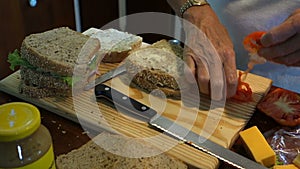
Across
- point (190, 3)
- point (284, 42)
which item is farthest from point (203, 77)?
point (190, 3)

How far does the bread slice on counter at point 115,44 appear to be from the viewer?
1.64m

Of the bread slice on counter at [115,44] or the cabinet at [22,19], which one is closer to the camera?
the bread slice on counter at [115,44]

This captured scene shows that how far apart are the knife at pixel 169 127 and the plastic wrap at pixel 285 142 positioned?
14 cm

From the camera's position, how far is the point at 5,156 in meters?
0.73

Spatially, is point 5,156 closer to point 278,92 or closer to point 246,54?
point 278,92

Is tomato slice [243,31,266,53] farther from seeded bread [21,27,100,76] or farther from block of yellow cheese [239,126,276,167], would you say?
seeded bread [21,27,100,76]

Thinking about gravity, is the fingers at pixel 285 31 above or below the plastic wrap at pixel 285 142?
above

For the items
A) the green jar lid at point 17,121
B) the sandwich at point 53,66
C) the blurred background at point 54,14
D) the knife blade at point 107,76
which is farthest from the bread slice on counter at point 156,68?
the blurred background at point 54,14

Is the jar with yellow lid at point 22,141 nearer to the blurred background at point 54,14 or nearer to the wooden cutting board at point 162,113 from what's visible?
the wooden cutting board at point 162,113

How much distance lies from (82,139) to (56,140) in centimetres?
8

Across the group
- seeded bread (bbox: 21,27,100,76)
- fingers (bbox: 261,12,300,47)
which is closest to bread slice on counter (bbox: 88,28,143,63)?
seeded bread (bbox: 21,27,100,76)

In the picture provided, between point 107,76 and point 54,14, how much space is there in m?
1.40

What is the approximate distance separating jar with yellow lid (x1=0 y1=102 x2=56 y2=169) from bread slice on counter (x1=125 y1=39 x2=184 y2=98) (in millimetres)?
729

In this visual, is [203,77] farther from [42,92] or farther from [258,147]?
[42,92]
